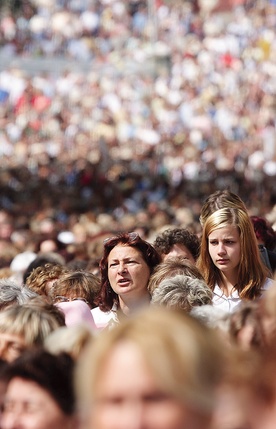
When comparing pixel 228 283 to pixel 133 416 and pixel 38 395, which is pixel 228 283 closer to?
pixel 38 395

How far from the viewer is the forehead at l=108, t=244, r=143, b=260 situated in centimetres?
719

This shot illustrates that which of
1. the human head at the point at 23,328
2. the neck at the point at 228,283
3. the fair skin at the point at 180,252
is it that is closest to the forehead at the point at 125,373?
the human head at the point at 23,328

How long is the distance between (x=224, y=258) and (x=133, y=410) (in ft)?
13.1

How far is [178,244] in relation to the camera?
26.6 feet

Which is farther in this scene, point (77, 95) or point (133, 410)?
point (77, 95)

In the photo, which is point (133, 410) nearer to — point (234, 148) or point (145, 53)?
point (234, 148)

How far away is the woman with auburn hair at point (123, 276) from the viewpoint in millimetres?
7094

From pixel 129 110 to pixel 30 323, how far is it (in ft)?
68.5

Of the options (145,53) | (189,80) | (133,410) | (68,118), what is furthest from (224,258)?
(145,53)

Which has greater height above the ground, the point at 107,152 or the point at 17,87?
the point at 17,87

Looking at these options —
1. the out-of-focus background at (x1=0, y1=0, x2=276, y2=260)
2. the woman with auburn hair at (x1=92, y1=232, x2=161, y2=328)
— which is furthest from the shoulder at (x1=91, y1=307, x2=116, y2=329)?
the out-of-focus background at (x1=0, y1=0, x2=276, y2=260)

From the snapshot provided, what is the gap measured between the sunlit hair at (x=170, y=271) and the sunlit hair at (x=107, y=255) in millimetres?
171

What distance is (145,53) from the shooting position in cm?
2934

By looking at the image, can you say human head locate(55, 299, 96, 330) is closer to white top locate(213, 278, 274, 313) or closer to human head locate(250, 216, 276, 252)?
white top locate(213, 278, 274, 313)
